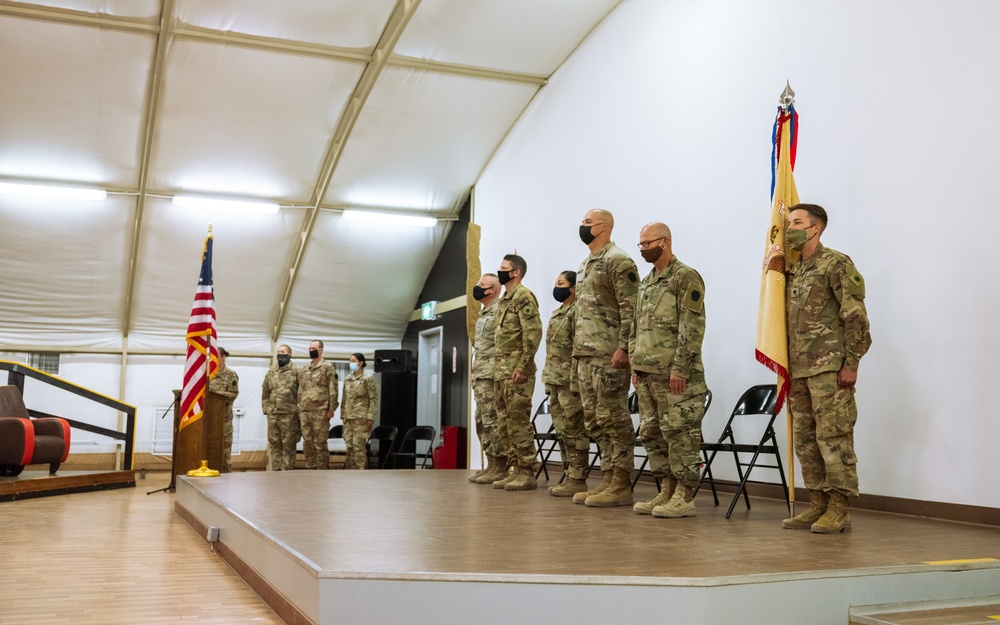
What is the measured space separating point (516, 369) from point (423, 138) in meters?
5.37

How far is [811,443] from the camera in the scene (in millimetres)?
3762

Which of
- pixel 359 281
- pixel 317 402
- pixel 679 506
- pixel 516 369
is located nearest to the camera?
pixel 679 506

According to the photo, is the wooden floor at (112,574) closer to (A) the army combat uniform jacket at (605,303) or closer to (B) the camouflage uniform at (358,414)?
(A) the army combat uniform jacket at (605,303)

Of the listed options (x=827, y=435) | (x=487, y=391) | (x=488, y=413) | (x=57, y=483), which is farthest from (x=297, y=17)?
(x=827, y=435)

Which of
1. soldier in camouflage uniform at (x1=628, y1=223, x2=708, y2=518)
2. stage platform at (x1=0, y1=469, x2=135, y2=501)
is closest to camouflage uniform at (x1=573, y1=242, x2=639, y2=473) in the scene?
soldier in camouflage uniform at (x1=628, y1=223, x2=708, y2=518)

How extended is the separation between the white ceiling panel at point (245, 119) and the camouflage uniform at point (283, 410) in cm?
237

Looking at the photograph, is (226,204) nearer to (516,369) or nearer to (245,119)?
(245,119)

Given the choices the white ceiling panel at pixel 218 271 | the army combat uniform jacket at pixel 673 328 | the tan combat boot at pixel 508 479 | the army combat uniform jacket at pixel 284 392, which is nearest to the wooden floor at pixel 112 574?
the tan combat boot at pixel 508 479

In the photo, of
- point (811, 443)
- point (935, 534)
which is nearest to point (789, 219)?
point (811, 443)

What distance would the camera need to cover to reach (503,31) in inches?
334

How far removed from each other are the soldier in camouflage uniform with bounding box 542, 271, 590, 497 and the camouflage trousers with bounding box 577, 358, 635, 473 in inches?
11.6

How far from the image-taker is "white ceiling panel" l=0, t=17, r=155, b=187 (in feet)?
26.8

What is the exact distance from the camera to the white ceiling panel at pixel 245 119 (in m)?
8.73

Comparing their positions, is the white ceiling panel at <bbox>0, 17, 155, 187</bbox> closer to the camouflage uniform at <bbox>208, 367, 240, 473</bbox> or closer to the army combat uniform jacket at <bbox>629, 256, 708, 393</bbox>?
the camouflage uniform at <bbox>208, 367, 240, 473</bbox>
